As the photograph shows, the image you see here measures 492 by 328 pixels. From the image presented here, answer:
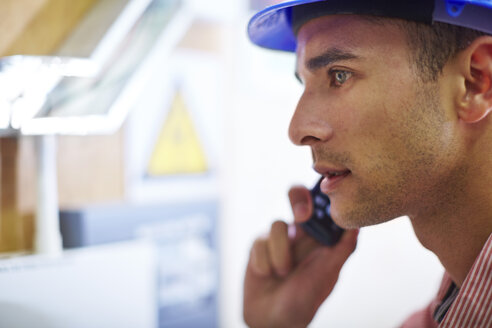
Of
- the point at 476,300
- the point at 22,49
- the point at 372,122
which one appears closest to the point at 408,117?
the point at 372,122

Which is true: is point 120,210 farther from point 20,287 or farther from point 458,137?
point 458,137

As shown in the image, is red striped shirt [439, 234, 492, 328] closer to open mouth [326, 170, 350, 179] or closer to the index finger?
open mouth [326, 170, 350, 179]

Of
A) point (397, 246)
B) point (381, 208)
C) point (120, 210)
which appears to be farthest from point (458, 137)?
point (397, 246)

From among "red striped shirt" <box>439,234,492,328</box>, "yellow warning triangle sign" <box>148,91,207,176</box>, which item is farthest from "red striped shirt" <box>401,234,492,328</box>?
"yellow warning triangle sign" <box>148,91,207,176</box>

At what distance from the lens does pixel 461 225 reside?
0.83 meters

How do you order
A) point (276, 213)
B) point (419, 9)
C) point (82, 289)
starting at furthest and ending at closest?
point (276, 213) → point (82, 289) → point (419, 9)

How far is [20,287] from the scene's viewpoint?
833 mm

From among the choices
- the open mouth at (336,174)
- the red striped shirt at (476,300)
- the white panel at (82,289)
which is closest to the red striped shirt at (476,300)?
the red striped shirt at (476,300)

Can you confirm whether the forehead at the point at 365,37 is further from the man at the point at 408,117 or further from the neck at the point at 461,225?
the neck at the point at 461,225

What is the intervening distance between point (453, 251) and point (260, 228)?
2.44 ft

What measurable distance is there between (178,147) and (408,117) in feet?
2.21

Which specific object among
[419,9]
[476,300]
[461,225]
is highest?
[419,9]

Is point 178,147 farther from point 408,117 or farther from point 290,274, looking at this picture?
point 408,117

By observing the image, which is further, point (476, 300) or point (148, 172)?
point (148, 172)
